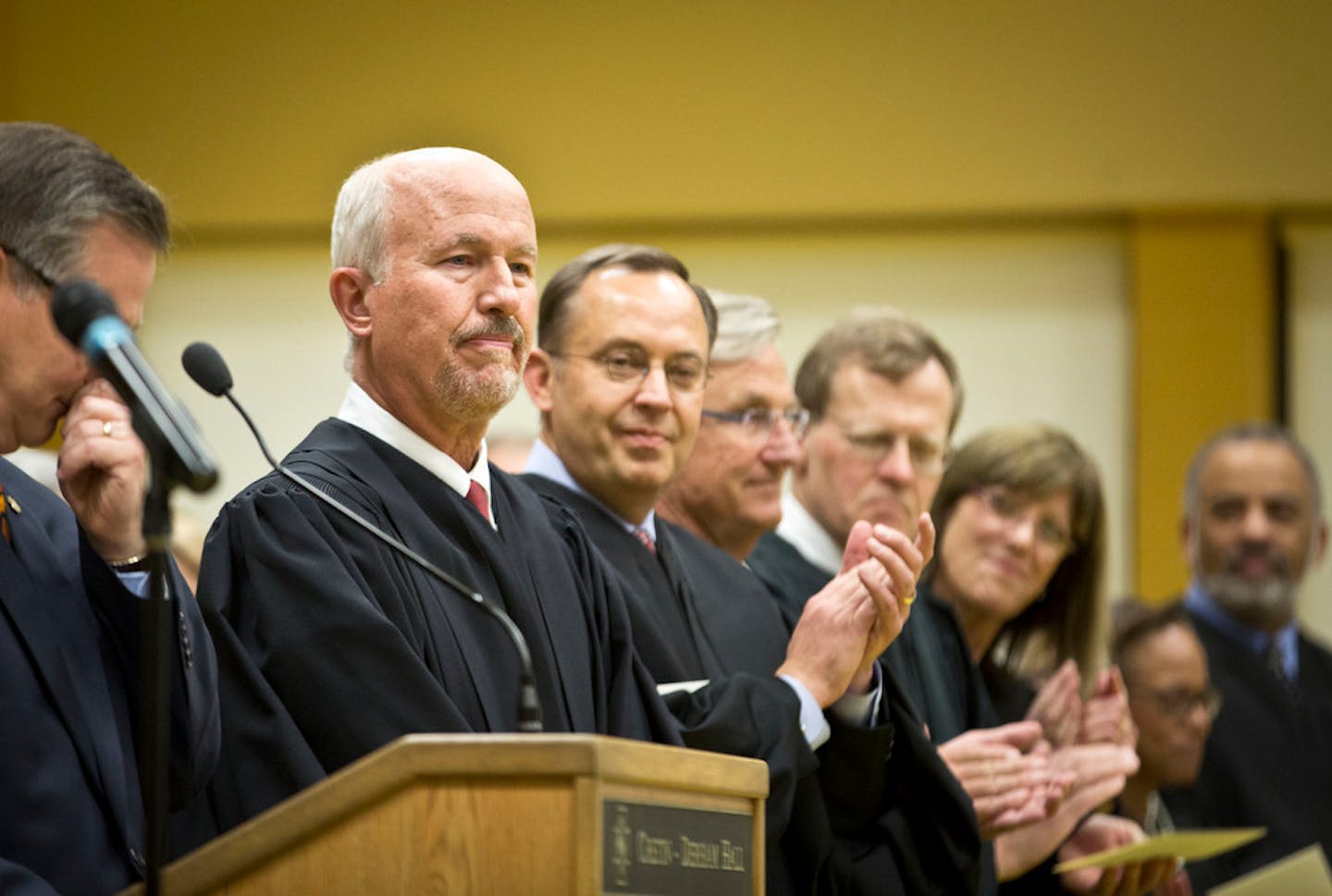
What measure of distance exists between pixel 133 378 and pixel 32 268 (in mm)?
727

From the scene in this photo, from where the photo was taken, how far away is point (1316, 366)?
366 inches

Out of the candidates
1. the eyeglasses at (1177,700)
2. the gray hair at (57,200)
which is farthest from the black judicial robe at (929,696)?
the gray hair at (57,200)

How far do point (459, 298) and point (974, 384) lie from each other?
20.9 ft

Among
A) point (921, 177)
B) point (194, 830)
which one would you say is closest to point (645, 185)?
point (921, 177)

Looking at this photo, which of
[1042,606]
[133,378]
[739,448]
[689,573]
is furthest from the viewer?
[1042,606]

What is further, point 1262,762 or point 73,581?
point 1262,762

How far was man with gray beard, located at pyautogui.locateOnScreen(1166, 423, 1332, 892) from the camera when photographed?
711 centimetres

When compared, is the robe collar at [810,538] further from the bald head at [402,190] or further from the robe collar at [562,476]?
the bald head at [402,190]

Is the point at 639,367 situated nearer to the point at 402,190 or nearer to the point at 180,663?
the point at 402,190

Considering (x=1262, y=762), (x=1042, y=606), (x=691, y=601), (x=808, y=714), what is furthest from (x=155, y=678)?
(x=1262, y=762)

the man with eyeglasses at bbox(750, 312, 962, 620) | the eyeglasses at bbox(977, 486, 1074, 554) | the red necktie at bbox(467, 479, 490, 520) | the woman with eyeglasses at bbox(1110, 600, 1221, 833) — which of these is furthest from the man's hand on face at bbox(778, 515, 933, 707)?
the woman with eyeglasses at bbox(1110, 600, 1221, 833)

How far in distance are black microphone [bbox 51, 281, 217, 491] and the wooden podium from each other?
1.34 ft

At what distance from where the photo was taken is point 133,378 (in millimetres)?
2139

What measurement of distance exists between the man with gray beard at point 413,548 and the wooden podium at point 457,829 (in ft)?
1.72
